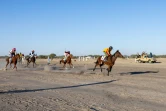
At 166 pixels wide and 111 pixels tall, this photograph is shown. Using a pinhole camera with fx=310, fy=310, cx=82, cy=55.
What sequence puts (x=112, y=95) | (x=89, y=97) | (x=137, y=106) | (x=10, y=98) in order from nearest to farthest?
(x=137, y=106) < (x=10, y=98) < (x=89, y=97) < (x=112, y=95)

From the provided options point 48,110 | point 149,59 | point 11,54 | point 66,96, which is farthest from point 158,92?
point 149,59

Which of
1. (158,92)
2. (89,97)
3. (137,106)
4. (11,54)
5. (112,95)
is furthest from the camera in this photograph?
(11,54)

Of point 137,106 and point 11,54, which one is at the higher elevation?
point 11,54

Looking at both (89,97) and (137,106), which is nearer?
(137,106)

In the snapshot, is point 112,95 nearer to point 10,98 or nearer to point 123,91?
point 123,91

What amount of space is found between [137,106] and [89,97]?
2453mm

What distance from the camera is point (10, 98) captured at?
12.3 meters

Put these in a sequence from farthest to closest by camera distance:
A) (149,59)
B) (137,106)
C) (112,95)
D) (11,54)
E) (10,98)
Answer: (149,59), (11,54), (112,95), (10,98), (137,106)

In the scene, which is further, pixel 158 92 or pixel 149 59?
pixel 149 59

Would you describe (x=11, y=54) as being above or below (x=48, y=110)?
above

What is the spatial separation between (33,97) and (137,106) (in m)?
4.25

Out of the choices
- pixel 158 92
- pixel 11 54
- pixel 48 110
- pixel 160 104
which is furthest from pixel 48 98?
pixel 11 54

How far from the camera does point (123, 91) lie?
15.4 m

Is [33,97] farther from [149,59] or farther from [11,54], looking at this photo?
[149,59]
